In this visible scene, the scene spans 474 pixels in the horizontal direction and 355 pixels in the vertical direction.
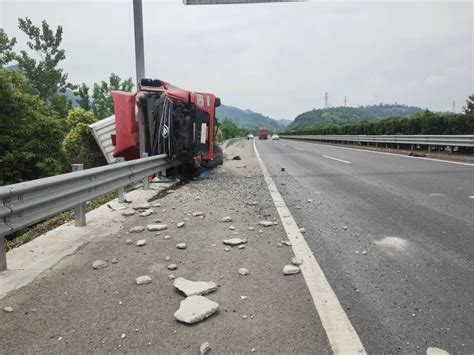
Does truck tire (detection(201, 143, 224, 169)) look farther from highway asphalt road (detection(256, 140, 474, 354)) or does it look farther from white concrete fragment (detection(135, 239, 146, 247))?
white concrete fragment (detection(135, 239, 146, 247))

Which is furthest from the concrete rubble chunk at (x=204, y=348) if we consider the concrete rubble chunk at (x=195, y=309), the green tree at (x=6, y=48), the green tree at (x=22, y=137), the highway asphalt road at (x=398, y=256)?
the green tree at (x=6, y=48)

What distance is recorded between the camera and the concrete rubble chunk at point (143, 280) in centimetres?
344

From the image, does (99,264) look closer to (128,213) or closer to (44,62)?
(128,213)

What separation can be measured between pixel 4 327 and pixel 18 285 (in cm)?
75

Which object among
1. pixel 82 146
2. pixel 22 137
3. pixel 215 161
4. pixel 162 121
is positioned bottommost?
pixel 215 161

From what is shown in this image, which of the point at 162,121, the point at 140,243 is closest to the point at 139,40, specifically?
the point at 162,121

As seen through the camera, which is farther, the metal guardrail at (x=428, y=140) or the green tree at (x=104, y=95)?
the green tree at (x=104, y=95)

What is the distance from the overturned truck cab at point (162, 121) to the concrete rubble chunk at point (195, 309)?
6965 millimetres

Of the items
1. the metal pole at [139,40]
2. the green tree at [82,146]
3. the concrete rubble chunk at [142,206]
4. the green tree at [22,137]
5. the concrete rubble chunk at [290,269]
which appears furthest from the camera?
the green tree at [82,146]

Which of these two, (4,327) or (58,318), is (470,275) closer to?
(58,318)

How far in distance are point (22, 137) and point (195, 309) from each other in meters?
11.0

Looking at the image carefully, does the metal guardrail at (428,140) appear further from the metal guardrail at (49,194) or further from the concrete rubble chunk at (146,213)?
the metal guardrail at (49,194)

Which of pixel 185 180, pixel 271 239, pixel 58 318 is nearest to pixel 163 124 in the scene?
pixel 185 180

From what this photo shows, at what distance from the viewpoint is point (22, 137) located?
11.7 metres
